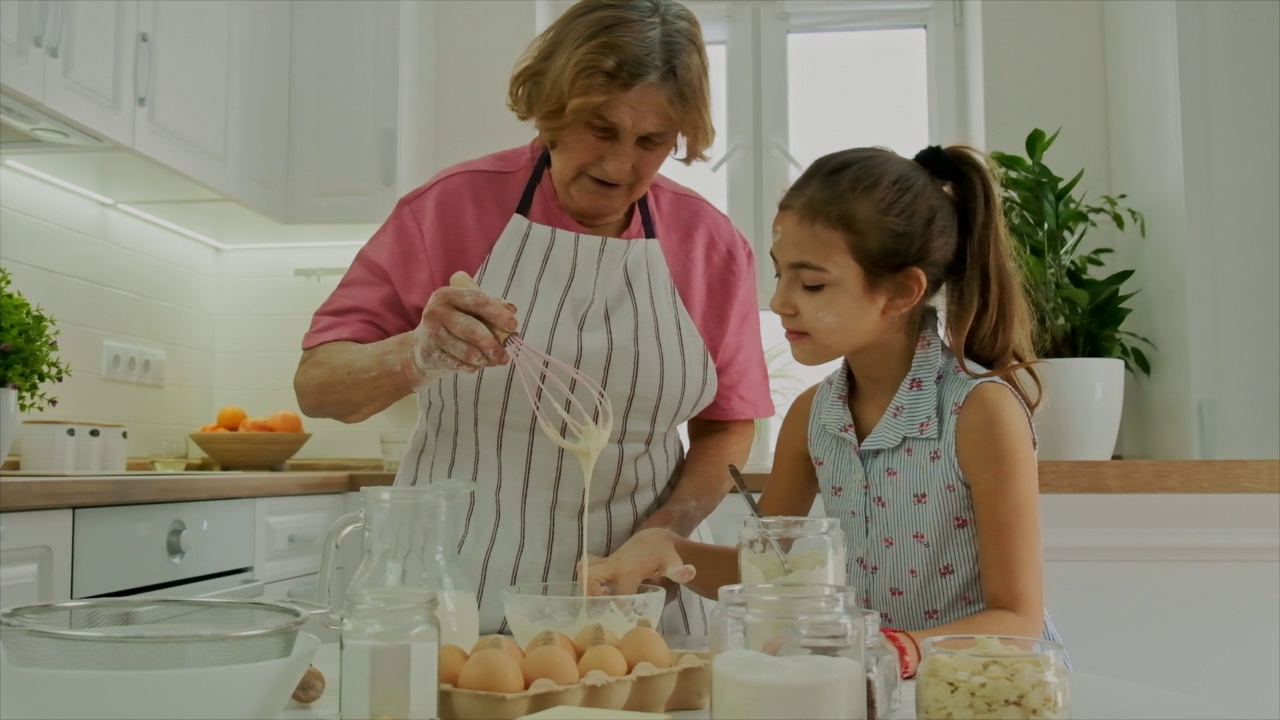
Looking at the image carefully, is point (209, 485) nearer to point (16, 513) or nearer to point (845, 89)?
point (16, 513)

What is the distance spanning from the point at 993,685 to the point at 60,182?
8.94 ft

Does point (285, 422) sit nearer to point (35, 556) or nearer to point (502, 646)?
point (35, 556)

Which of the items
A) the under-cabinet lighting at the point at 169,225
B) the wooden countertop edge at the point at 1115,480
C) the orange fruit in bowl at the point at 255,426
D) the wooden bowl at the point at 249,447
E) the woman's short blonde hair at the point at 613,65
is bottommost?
the wooden countertop edge at the point at 1115,480

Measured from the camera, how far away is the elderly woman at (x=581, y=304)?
1.30 m

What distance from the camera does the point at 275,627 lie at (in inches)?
23.1

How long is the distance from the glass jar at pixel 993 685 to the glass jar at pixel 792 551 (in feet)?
0.70

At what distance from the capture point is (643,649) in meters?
0.73

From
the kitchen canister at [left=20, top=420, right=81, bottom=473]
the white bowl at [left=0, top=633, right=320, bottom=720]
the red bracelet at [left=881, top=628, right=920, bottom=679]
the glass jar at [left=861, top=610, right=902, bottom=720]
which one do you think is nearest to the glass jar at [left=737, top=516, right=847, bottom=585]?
the red bracelet at [left=881, top=628, right=920, bottom=679]

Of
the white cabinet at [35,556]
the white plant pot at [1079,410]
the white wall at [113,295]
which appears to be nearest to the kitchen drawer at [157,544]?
the white cabinet at [35,556]

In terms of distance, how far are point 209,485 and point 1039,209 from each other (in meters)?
1.96

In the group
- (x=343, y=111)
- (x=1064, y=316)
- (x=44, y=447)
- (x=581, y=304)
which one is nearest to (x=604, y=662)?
(x=581, y=304)

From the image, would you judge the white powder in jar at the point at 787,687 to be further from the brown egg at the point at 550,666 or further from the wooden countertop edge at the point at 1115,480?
the wooden countertop edge at the point at 1115,480

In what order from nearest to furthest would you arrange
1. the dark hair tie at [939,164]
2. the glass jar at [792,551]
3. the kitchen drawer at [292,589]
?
1. the glass jar at [792,551]
2. the dark hair tie at [939,164]
3. the kitchen drawer at [292,589]

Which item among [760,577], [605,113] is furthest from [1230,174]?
[760,577]
